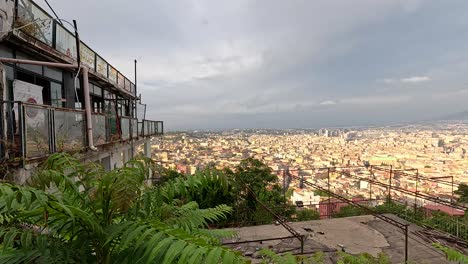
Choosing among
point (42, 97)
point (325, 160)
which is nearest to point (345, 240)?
point (42, 97)

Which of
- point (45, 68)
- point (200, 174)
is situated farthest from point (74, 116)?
point (200, 174)

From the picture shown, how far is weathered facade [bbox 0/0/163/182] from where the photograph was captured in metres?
5.30

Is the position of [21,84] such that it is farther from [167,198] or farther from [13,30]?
[167,198]

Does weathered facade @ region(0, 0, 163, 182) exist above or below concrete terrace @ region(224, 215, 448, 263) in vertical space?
above

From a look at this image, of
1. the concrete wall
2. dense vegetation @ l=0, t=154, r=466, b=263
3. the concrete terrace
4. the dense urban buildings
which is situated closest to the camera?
dense vegetation @ l=0, t=154, r=466, b=263

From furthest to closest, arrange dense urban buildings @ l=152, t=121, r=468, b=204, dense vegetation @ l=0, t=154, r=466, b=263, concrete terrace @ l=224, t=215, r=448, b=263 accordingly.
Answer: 1. dense urban buildings @ l=152, t=121, r=468, b=204
2. concrete terrace @ l=224, t=215, r=448, b=263
3. dense vegetation @ l=0, t=154, r=466, b=263

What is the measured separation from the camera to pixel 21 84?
8188mm

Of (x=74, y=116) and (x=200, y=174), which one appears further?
(x=74, y=116)

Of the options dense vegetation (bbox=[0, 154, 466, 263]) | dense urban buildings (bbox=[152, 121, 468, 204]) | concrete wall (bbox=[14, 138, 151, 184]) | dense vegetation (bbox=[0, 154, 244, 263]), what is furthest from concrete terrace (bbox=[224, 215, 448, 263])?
dense vegetation (bbox=[0, 154, 244, 263])

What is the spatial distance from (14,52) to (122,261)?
28.5ft

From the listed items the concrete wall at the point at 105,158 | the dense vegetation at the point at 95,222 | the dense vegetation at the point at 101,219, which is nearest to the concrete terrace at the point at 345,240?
the concrete wall at the point at 105,158

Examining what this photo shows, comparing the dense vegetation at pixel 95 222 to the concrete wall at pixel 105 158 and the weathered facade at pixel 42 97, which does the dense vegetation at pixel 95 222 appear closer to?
the concrete wall at pixel 105 158

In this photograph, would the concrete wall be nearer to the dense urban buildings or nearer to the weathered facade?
the weathered facade

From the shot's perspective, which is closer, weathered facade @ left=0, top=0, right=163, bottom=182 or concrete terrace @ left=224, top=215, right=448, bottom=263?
weathered facade @ left=0, top=0, right=163, bottom=182
